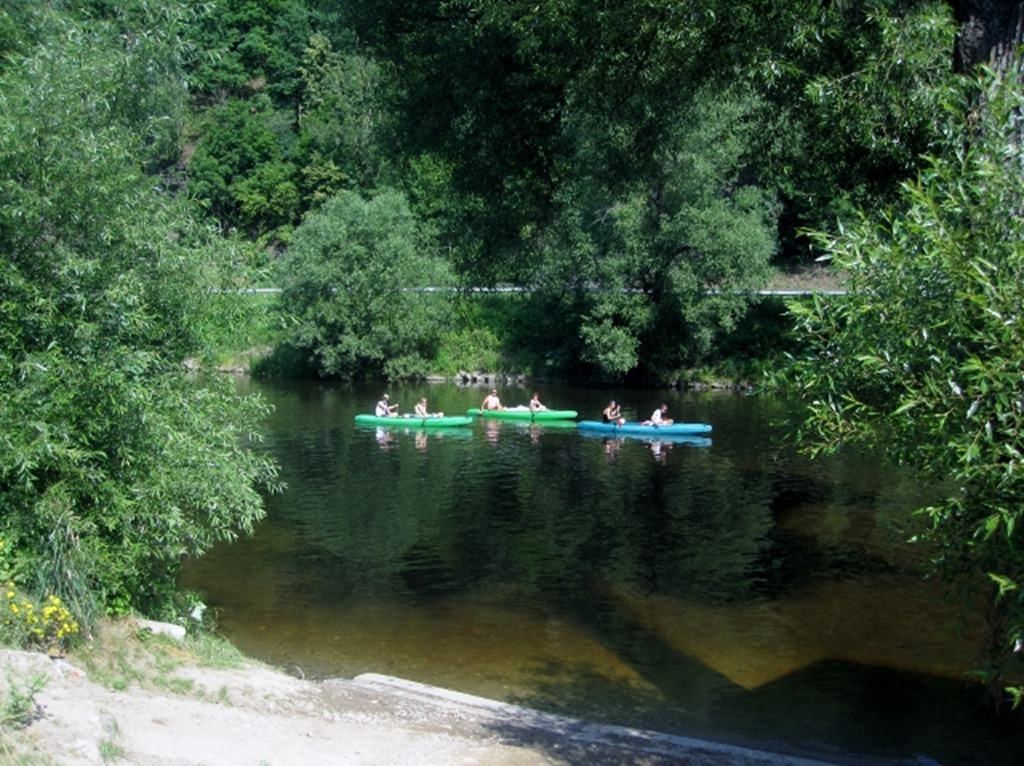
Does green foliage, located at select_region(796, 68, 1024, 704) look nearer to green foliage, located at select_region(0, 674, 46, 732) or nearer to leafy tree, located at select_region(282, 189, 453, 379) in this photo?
green foliage, located at select_region(0, 674, 46, 732)

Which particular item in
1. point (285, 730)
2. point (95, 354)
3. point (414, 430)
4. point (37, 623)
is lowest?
point (285, 730)

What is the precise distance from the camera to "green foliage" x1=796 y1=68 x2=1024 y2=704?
4.48 meters

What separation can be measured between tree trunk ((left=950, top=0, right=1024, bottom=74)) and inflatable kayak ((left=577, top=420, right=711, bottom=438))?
63.4ft

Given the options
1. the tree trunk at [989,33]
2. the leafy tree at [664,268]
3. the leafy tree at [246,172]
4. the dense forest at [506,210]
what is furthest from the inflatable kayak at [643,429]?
the leafy tree at [246,172]

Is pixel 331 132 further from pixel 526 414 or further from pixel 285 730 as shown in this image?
pixel 285 730

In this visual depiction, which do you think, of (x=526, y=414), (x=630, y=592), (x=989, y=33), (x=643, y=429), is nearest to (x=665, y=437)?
(x=643, y=429)

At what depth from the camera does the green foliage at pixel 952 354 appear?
448cm

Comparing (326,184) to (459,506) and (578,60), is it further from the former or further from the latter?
(578,60)

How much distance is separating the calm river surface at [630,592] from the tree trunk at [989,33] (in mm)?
3395

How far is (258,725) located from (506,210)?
6.98 meters

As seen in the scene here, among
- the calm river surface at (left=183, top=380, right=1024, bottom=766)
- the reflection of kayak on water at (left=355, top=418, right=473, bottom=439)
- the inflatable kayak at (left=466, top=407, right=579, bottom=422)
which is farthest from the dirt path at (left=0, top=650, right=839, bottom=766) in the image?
the inflatable kayak at (left=466, top=407, right=579, bottom=422)

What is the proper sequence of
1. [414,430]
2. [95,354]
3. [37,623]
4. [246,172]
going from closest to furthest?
[37,623] → [95,354] → [414,430] → [246,172]

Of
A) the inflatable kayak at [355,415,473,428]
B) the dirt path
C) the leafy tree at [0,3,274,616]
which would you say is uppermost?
the leafy tree at [0,3,274,616]

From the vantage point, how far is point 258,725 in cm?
731
